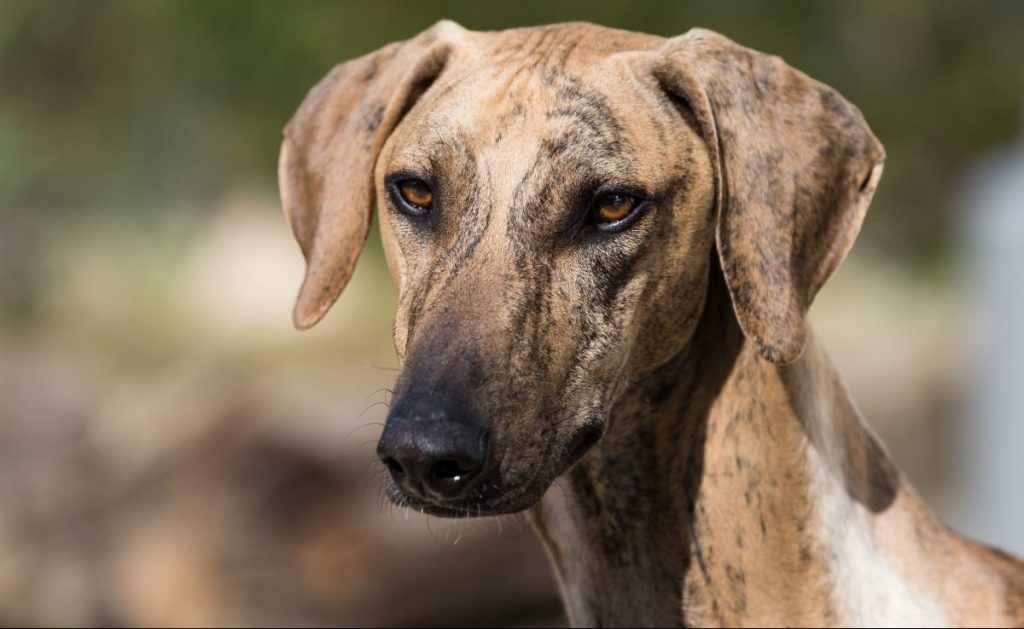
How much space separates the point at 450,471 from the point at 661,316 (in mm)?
578

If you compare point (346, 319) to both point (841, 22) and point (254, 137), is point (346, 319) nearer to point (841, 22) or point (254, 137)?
point (254, 137)

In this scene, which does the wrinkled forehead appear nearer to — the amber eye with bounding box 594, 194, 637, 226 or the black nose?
the amber eye with bounding box 594, 194, 637, 226

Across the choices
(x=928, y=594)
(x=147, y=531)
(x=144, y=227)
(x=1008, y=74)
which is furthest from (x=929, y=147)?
(x=928, y=594)

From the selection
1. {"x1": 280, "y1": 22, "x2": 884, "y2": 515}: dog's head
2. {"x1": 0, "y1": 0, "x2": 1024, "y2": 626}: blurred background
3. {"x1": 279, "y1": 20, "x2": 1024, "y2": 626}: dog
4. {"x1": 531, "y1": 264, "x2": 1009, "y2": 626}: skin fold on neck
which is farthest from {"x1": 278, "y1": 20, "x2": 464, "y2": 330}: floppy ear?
{"x1": 0, "y1": 0, "x2": 1024, "y2": 626}: blurred background

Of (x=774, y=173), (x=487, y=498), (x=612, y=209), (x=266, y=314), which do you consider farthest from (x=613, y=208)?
(x=266, y=314)

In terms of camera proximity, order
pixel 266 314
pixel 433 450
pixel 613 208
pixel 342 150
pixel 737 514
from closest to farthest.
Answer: pixel 433 450, pixel 613 208, pixel 737 514, pixel 342 150, pixel 266 314

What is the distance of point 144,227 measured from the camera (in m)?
10.3

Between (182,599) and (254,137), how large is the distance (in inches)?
200

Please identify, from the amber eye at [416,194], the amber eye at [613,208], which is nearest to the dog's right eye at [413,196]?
the amber eye at [416,194]

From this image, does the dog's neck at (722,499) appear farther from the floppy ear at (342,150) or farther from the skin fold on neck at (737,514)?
the floppy ear at (342,150)

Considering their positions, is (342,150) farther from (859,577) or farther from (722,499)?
(859,577)

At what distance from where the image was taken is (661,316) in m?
2.78

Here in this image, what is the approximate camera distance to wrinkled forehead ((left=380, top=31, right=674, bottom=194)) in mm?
2703

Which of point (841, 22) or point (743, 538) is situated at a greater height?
point (743, 538)
